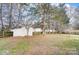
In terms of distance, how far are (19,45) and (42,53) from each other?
0.25m

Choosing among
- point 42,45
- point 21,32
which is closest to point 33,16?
point 21,32

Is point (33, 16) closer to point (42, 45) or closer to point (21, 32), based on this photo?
point (21, 32)

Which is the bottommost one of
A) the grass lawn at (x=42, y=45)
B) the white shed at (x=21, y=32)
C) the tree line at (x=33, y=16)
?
the grass lawn at (x=42, y=45)

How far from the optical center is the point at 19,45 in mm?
1962

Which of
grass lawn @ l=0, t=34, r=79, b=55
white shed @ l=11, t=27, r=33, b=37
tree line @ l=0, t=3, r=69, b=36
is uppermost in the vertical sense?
tree line @ l=0, t=3, r=69, b=36

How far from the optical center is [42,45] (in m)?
1.96

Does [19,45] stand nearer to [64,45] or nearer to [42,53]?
[42,53]

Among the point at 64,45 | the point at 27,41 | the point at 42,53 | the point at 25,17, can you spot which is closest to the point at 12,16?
the point at 25,17

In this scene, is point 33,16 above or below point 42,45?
above

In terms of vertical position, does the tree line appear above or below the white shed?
above

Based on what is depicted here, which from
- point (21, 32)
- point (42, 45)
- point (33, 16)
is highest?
point (33, 16)

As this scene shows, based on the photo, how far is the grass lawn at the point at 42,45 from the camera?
195cm

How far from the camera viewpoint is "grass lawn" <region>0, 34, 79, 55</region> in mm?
1946

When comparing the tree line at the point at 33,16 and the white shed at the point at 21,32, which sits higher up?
the tree line at the point at 33,16
